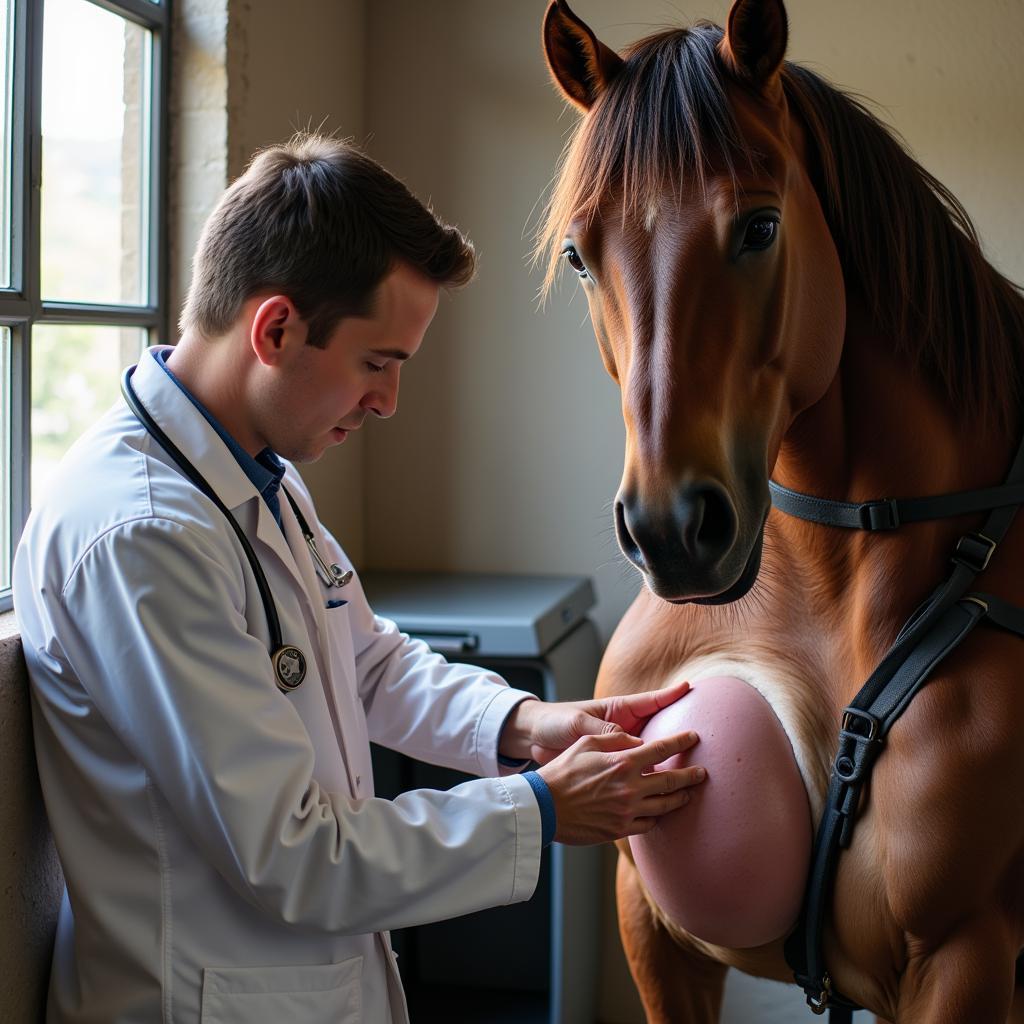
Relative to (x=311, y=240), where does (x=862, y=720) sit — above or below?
below

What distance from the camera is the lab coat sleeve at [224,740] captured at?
935mm

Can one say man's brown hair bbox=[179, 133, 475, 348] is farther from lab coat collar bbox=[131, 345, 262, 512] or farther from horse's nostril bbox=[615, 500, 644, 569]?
horse's nostril bbox=[615, 500, 644, 569]

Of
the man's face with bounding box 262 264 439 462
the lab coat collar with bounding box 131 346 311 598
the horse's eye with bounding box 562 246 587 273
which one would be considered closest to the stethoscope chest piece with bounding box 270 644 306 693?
the lab coat collar with bounding box 131 346 311 598

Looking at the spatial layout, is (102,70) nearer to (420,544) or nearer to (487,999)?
(420,544)

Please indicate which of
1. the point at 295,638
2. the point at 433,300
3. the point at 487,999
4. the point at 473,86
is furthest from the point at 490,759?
the point at 473,86

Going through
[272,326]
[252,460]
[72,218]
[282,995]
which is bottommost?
[282,995]

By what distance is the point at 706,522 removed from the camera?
933 millimetres

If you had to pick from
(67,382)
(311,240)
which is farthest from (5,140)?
(311,240)

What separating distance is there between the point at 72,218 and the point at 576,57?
0.94 metres

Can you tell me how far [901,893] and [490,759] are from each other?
506 millimetres

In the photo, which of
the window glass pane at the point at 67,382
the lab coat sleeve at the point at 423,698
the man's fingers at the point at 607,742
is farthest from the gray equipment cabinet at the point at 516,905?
the man's fingers at the point at 607,742

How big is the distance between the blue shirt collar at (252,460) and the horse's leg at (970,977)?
810 mm

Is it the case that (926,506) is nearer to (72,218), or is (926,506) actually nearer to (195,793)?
(195,793)

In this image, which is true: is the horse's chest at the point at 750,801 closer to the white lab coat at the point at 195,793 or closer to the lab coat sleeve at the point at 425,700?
the white lab coat at the point at 195,793
